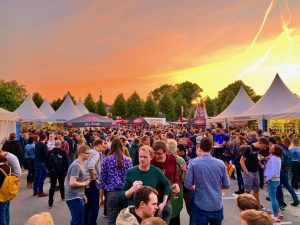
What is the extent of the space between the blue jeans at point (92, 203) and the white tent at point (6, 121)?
11.0m

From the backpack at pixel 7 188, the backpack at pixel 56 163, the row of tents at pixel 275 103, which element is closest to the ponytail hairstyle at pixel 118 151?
the backpack at pixel 7 188

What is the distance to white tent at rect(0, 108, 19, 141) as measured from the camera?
52.8 ft

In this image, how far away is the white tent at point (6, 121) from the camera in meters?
16.1

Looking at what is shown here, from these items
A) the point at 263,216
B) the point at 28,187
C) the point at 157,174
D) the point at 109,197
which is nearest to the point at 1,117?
the point at 28,187

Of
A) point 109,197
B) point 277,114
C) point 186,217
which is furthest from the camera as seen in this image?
point 277,114

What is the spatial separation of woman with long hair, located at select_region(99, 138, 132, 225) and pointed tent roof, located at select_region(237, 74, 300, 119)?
589 inches

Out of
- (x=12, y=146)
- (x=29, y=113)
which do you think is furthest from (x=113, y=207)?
(x=29, y=113)

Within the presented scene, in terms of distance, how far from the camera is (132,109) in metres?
81.1

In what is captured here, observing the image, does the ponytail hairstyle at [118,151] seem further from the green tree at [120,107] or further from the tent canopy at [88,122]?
the green tree at [120,107]

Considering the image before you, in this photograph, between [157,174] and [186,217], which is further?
[186,217]

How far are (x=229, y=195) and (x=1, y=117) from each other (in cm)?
1151

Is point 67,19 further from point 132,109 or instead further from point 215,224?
point 132,109

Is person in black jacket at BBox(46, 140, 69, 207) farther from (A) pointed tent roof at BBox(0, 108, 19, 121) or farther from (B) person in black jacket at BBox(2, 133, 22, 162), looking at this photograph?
(A) pointed tent roof at BBox(0, 108, 19, 121)

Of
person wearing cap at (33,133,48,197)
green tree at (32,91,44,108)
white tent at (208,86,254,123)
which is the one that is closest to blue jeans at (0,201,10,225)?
person wearing cap at (33,133,48,197)
